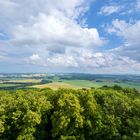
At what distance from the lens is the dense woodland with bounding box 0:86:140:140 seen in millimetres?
54156

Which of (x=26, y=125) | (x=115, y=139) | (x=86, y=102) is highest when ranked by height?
(x=86, y=102)

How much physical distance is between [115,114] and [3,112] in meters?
24.2

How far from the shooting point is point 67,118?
55062mm

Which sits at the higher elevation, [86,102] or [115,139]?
[86,102]

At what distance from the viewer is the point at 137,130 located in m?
54.6

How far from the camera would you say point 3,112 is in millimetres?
56438

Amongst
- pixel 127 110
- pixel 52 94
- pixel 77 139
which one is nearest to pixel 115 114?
pixel 127 110

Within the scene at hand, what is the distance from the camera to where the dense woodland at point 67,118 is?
178 ft

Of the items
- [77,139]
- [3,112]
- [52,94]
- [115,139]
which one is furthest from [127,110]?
[3,112]

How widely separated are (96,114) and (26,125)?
576 inches

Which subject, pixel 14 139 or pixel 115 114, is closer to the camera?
pixel 14 139

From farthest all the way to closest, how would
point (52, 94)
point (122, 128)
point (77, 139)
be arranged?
1. point (52, 94)
2. point (122, 128)
3. point (77, 139)

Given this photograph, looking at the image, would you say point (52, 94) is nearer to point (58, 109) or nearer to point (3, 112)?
point (58, 109)

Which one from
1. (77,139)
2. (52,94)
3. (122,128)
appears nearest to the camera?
(77,139)
